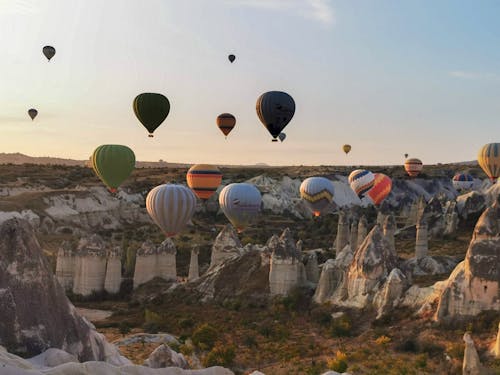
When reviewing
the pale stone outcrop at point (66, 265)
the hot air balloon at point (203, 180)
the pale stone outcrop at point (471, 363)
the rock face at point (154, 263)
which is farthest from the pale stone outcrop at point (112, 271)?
the pale stone outcrop at point (471, 363)

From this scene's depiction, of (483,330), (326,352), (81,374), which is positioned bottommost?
(326,352)

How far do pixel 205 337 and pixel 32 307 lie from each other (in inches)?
678

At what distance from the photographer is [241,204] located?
163 feet

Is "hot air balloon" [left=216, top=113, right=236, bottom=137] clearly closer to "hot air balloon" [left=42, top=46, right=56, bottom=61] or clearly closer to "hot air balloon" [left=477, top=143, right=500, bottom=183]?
"hot air balloon" [left=42, top=46, right=56, bottom=61]

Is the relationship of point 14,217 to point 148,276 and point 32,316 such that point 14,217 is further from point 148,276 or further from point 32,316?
point 148,276

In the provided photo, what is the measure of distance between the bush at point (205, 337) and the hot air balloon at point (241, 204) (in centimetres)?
1587

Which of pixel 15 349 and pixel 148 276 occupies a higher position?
pixel 15 349

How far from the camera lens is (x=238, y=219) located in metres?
50.1

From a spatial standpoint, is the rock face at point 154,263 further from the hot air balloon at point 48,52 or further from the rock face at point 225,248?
the hot air balloon at point 48,52

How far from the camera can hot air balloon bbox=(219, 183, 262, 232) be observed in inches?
1960

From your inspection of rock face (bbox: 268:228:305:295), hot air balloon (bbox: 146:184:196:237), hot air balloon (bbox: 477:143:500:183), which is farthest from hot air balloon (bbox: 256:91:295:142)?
hot air balloon (bbox: 477:143:500:183)

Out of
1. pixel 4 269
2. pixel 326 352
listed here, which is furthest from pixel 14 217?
pixel 326 352

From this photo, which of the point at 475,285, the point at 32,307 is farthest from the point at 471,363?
the point at 32,307

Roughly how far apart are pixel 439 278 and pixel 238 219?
58.4ft
